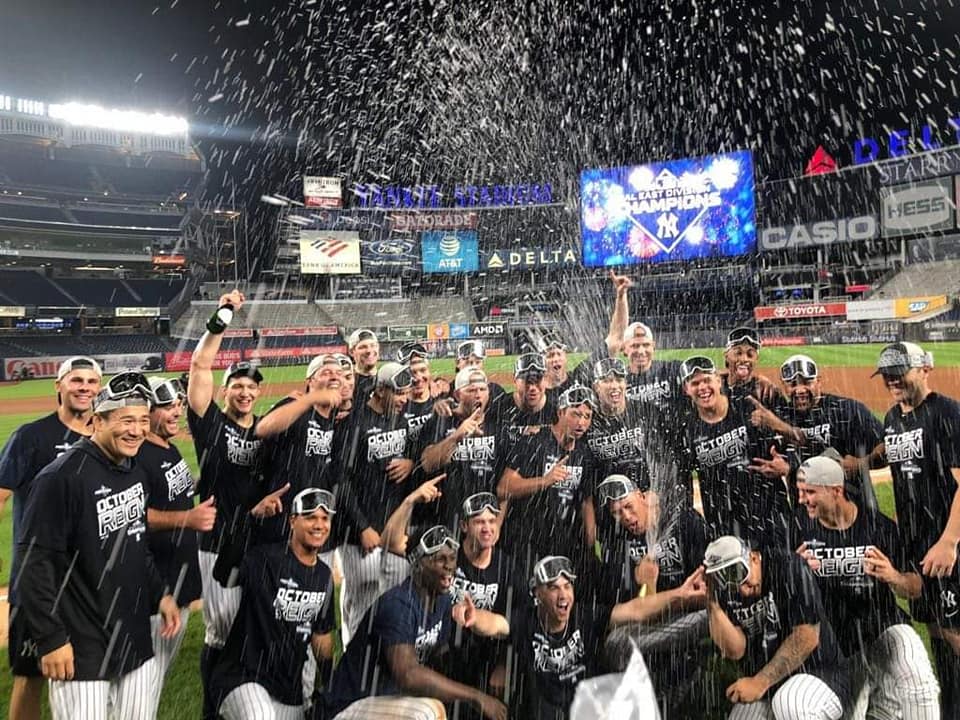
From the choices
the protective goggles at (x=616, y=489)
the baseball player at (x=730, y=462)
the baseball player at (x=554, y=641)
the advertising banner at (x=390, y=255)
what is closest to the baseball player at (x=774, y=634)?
the baseball player at (x=554, y=641)

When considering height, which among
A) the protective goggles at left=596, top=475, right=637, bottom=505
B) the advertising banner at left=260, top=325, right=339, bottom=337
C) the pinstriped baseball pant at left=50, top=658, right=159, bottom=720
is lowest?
the pinstriped baseball pant at left=50, top=658, right=159, bottom=720

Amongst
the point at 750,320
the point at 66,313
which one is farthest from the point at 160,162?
the point at 750,320

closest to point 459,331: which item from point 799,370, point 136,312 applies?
point 136,312

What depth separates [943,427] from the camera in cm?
369

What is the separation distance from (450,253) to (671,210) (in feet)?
60.7

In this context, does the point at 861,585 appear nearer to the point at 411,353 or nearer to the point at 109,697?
the point at 411,353

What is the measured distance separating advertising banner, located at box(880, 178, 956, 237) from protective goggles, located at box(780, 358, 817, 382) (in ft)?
126

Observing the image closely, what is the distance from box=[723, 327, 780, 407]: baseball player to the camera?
479cm

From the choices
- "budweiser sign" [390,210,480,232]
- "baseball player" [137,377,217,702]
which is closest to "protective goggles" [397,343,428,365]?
"baseball player" [137,377,217,702]

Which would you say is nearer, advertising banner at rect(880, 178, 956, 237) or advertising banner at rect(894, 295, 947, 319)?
advertising banner at rect(894, 295, 947, 319)

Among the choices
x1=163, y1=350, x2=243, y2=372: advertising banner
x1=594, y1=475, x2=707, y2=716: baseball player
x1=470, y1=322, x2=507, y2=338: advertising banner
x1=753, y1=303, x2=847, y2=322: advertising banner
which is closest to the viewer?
x1=594, y1=475, x2=707, y2=716: baseball player

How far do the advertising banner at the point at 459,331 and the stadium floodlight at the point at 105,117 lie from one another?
3347 cm

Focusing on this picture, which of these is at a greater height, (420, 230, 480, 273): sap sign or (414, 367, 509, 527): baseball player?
(420, 230, 480, 273): sap sign

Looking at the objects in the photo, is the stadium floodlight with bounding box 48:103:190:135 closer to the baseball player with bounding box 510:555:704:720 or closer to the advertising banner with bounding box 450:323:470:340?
the advertising banner with bounding box 450:323:470:340
